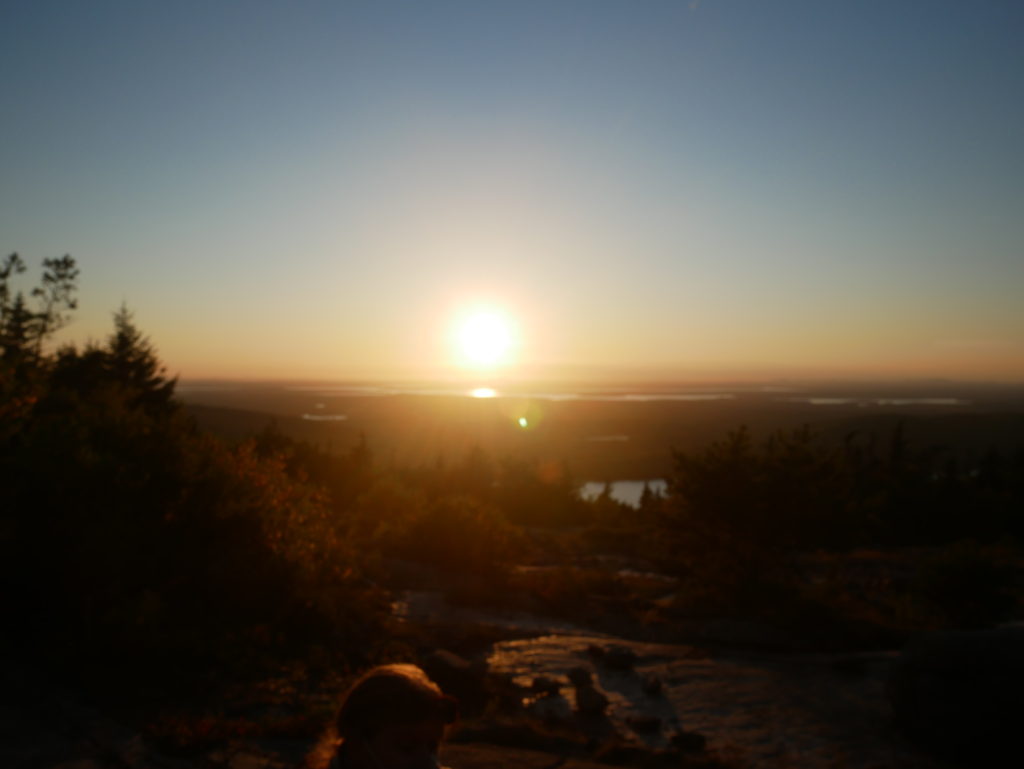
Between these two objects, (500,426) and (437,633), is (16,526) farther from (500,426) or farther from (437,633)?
(500,426)

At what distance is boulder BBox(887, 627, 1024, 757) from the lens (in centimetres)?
704

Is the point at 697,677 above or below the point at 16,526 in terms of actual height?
below

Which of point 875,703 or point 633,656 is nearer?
point 875,703

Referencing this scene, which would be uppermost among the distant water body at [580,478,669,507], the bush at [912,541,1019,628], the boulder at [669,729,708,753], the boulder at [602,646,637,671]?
the bush at [912,541,1019,628]

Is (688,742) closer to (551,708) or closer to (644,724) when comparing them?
(644,724)

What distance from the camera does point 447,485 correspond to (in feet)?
122

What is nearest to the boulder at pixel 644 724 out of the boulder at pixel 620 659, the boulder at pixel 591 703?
the boulder at pixel 591 703

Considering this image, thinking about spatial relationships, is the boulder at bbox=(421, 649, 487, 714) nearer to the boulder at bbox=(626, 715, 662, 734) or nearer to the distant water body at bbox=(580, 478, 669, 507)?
the boulder at bbox=(626, 715, 662, 734)

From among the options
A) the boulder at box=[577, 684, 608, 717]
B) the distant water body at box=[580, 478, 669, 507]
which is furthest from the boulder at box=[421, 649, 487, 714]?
the distant water body at box=[580, 478, 669, 507]

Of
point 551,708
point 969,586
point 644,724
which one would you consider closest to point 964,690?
point 644,724

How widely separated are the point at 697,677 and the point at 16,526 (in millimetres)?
9149

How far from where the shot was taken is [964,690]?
7309mm

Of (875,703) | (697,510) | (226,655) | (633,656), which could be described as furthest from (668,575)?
(226,655)

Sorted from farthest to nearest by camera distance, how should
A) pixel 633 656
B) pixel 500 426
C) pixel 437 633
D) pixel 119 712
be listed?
pixel 500 426 → pixel 437 633 → pixel 633 656 → pixel 119 712
